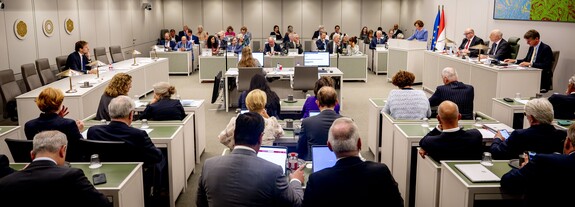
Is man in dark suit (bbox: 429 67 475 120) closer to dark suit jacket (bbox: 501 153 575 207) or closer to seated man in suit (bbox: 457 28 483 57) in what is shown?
dark suit jacket (bbox: 501 153 575 207)

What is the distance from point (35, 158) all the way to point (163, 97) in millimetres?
2695

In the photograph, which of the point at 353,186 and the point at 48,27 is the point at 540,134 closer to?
the point at 353,186

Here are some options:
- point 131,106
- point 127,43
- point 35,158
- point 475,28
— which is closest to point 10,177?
point 35,158

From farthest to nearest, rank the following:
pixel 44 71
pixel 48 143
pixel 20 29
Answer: pixel 20 29
pixel 44 71
pixel 48 143

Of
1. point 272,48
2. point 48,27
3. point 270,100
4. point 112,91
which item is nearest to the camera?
point 112,91

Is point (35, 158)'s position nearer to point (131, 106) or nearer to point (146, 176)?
point (131, 106)

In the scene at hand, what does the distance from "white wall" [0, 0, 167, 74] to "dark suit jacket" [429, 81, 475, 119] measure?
25.1 ft

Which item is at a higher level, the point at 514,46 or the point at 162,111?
the point at 514,46

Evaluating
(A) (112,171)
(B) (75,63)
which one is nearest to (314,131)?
(A) (112,171)

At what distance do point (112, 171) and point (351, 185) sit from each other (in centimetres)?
195

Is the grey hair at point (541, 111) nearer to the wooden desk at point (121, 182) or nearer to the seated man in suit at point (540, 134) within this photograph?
the seated man in suit at point (540, 134)

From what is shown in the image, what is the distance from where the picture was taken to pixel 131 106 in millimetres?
4047

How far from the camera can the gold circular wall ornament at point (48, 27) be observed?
10359 millimetres

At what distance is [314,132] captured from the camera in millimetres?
4141
